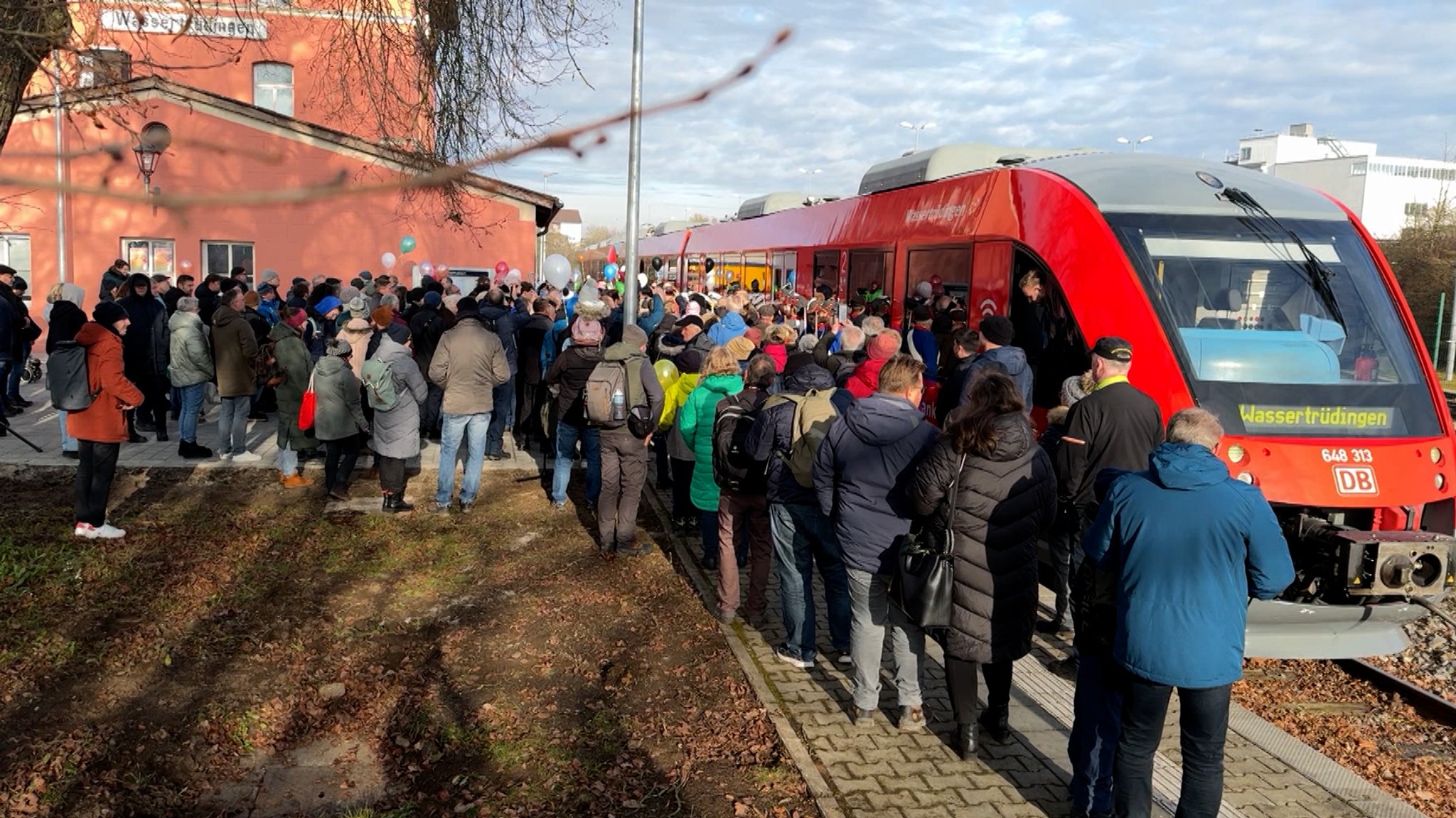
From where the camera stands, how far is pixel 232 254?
20.7m

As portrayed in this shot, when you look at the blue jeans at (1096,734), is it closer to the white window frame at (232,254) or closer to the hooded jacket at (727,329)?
the hooded jacket at (727,329)

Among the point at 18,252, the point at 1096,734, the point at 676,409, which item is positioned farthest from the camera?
the point at 18,252

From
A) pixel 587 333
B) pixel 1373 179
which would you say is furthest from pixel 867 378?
pixel 1373 179

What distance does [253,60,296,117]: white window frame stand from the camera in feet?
87.5

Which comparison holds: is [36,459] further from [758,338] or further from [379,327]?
[758,338]

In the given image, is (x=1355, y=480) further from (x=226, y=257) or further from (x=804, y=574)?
(x=226, y=257)

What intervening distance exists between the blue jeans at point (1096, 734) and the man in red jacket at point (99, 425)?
6937mm

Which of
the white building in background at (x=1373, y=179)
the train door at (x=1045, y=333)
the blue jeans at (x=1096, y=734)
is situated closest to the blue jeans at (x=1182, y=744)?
the blue jeans at (x=1096, y=734)

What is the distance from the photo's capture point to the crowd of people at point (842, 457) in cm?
399

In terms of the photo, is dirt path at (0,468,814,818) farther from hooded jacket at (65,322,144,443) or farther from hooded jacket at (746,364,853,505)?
hooded jacket at (746,364,853,505)

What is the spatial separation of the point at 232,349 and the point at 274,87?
18.9 meters

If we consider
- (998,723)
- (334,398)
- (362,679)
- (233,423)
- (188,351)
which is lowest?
(362,679)

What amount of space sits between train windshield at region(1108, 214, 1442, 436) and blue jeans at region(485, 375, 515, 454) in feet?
22.2

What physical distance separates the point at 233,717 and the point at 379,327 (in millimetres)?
5476
